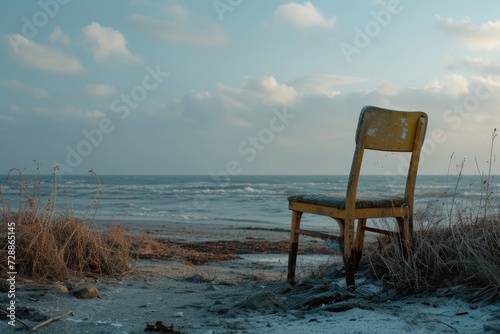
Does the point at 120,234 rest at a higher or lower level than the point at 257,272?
higher

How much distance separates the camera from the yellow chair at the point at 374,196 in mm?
3549

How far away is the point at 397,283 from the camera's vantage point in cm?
358

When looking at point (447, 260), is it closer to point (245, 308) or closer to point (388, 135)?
point (388, 135)

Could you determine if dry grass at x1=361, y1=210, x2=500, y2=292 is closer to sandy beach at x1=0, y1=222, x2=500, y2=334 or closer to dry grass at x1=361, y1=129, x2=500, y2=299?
dry grass at x1=361, y1=129, x2=500, y2=299

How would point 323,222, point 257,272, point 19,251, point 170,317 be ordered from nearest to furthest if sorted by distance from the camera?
point 170,317
point 19,251
point 257,272
point 323,222

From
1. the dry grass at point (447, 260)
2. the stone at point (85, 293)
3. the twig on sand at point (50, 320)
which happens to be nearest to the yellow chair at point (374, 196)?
the dry grass at point (447, 260)

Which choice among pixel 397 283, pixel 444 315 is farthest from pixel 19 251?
pixel 444 315

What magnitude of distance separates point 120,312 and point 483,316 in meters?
2.18

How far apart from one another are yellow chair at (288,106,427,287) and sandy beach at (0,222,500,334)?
406 mm

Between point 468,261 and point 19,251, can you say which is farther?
point 19,251

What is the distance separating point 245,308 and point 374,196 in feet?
4.11

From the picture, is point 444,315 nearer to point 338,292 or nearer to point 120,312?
point 338,292

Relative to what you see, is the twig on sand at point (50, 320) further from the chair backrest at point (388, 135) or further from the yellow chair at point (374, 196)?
the chair backrest at point (388, 135)

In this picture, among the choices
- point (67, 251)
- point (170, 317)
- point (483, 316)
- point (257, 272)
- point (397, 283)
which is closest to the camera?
point (483, 316)
